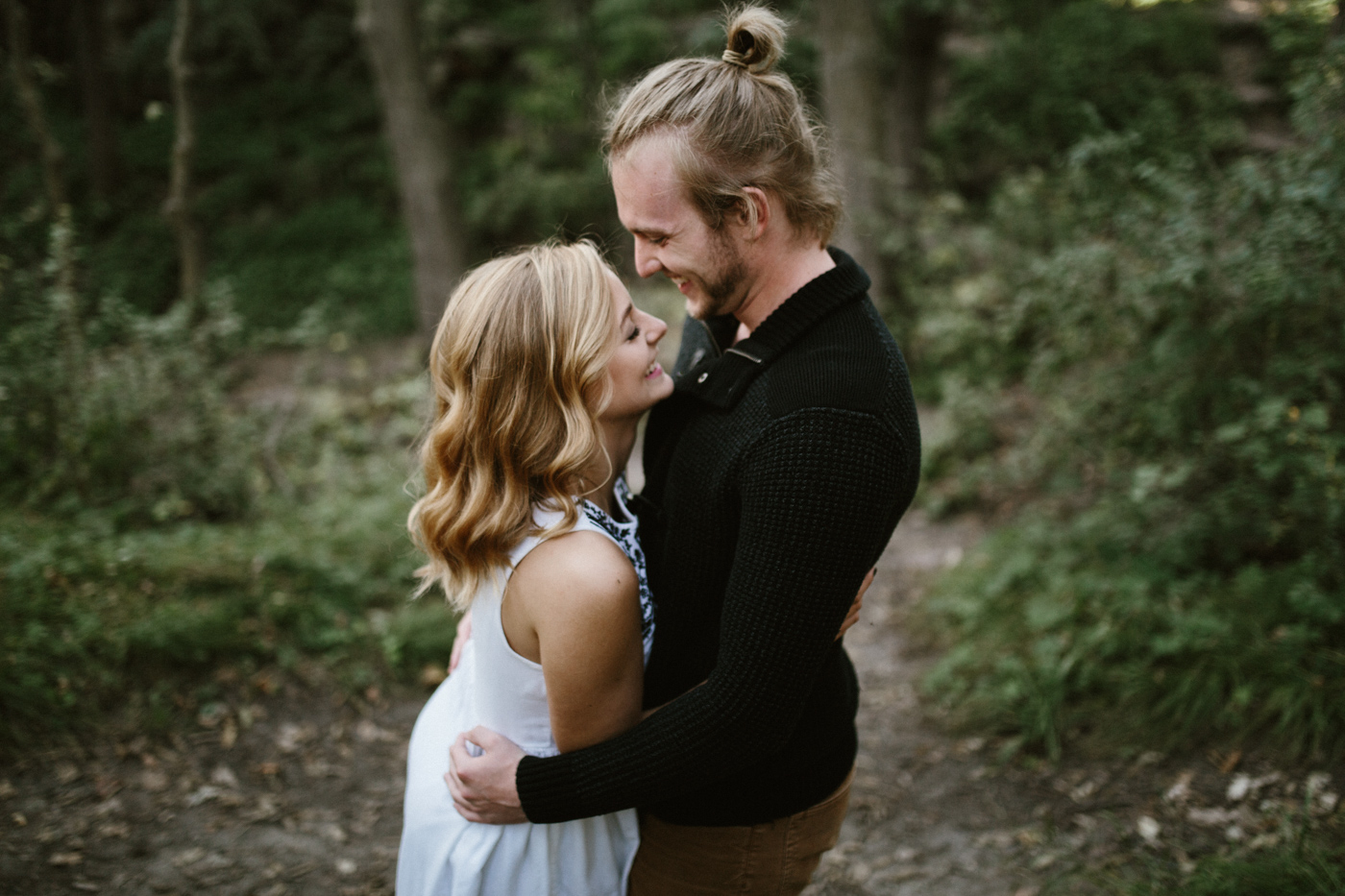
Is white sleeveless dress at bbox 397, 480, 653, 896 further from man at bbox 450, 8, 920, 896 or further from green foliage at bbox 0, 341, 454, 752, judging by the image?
green foliage at bbox 0, 341, 454, 752

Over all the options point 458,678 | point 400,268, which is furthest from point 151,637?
point 400,268

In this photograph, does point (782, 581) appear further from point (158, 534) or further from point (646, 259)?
point (158, 534)

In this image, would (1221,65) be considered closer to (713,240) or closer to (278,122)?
(713,240)

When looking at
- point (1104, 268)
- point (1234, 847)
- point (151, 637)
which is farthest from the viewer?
point (1104, 268)

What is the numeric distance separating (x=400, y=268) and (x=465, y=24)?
4.67 meters

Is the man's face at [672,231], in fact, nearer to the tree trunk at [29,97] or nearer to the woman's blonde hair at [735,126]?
the woman's blonde hair at [735,126]

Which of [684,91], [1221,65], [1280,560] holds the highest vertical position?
[1221,65]

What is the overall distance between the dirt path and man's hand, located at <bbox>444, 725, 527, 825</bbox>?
166 cm

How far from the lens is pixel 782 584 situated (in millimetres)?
1480

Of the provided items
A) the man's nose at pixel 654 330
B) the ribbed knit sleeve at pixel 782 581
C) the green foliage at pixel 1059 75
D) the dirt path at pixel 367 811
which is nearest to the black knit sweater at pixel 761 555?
the ribbed knit sleeve at pixel 782 581

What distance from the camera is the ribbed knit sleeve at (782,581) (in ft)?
4.86

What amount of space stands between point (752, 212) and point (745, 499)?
64cm

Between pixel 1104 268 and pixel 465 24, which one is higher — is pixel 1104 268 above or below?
below

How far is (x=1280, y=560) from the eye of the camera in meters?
3.95
